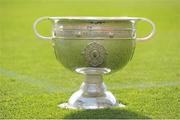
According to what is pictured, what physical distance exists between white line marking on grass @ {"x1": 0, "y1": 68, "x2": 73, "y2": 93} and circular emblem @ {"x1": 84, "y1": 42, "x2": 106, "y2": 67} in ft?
4.76

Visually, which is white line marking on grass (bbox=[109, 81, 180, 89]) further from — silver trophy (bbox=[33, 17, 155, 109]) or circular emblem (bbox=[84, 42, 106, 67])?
circular emblem (bbox=[84, 42, 106, 67])

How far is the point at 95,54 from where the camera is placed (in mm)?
4898

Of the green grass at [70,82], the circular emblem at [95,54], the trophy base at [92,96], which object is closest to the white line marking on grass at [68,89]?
the green grass at [70,82]

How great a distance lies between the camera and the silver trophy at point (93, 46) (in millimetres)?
4883

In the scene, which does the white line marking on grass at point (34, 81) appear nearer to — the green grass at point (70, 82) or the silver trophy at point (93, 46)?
the green grass at point (70, 82)

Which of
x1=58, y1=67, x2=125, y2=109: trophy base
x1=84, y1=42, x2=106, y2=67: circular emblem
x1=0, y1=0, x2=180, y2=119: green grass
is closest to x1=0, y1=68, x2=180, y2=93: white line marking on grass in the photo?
x1=0, y1=0, x2=180, y2=119: green grass

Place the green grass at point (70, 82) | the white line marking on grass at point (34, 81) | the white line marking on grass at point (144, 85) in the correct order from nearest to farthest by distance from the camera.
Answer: the green grass at point (70, 82) < the white line marking on grass at point (34, 81) < the white line marking on grass at point (144, 85)

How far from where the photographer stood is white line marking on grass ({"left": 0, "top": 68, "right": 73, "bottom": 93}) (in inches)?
254

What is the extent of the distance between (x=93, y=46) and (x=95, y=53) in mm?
68

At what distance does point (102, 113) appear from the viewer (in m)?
4.93

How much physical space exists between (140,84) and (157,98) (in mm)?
1097

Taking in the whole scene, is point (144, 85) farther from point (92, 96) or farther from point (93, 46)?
point (93, 46)

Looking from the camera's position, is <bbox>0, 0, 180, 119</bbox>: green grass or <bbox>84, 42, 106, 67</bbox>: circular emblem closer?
<bbox>84, 42, 106, 67</bbox>: circular emblem

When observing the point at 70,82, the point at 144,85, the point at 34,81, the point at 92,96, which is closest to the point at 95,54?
the point at 92,96
